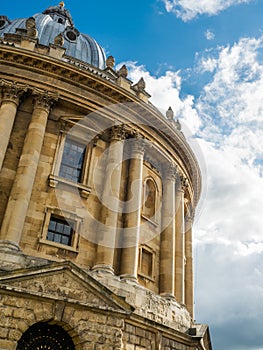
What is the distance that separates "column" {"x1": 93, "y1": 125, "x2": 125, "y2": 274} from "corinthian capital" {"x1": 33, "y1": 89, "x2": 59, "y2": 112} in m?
3.90

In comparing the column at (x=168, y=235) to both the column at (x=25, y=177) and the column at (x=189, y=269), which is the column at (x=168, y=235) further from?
the column at (x=25, y=177)

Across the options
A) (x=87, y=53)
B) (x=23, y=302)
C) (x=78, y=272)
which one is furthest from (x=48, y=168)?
(x=87, y=53)

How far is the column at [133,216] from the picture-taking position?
20.3 metres

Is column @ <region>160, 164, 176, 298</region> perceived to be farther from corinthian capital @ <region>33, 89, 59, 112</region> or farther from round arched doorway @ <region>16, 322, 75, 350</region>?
corinthian capital @ <region>33, 89, 59, 112</region>

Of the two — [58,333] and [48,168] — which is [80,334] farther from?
[48,168]

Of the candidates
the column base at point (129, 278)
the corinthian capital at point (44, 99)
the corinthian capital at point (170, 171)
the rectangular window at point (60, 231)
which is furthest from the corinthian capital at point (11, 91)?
the column base at point (129, 278)

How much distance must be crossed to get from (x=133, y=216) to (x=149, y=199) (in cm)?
Result: 383

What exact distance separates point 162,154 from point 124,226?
252 inches

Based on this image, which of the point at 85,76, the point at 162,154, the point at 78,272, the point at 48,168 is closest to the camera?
the point at 78,272

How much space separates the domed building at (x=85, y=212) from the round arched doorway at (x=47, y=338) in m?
0.04

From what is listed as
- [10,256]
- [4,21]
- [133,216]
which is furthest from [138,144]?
[4,21]

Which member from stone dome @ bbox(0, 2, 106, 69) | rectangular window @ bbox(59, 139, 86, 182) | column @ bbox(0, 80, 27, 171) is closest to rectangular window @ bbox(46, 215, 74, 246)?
rectangular window @ bbox(59, 139, 86, 182)

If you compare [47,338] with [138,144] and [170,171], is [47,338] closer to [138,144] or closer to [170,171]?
[138,144]

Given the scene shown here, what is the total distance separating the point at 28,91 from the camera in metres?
22.1
